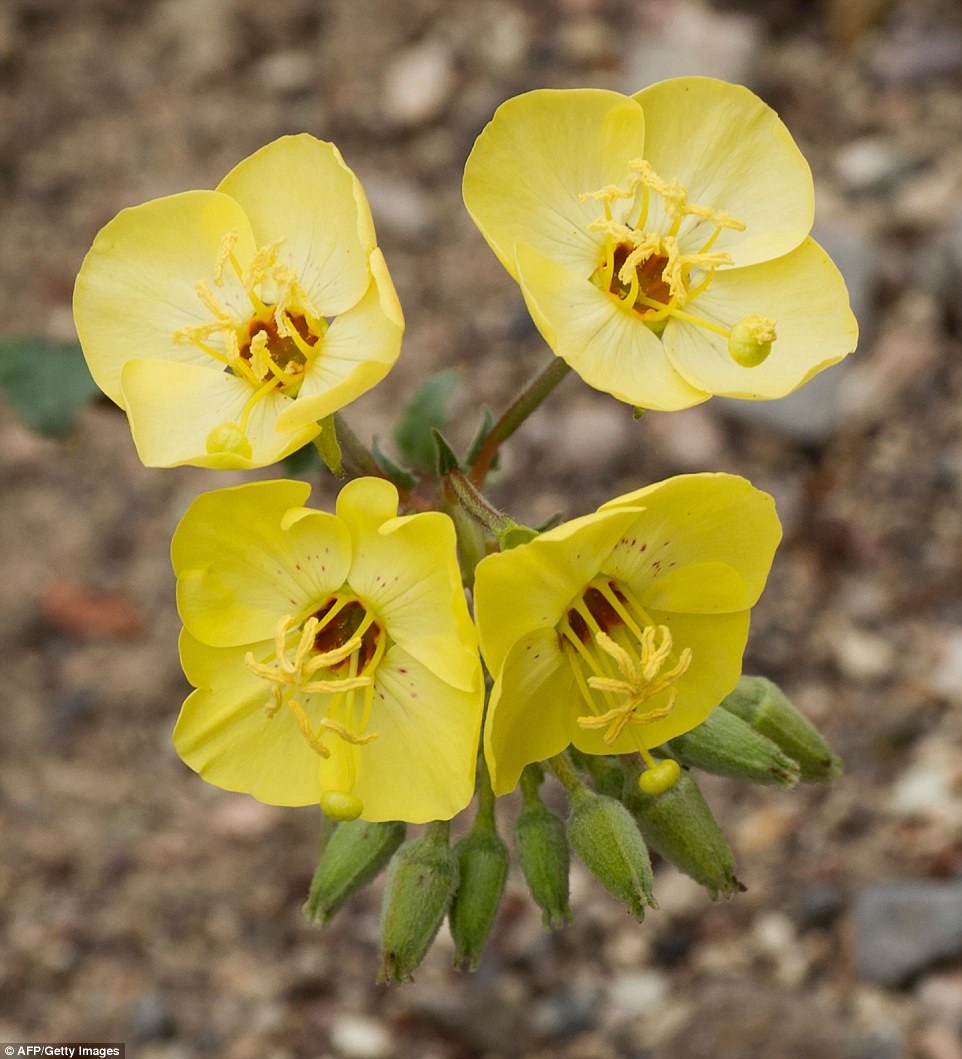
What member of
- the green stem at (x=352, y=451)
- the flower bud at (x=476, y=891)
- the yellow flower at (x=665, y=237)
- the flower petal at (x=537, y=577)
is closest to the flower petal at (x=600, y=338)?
the yellow flower at (x=665, y=237)

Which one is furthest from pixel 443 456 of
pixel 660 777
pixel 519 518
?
pixel 519 518

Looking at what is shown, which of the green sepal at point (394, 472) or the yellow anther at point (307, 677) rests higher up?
the yellow anther at point (307, 677)

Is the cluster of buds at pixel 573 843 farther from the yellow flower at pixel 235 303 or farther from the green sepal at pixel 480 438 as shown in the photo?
the yellow flower at pixel 235 303

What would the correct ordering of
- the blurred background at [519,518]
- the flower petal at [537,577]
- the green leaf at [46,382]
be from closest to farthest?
the flower petal at [537,577] < the green leaf at [46,382] < the blurred background at [519,518]

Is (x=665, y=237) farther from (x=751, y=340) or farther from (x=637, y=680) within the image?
(x=637, y=680)

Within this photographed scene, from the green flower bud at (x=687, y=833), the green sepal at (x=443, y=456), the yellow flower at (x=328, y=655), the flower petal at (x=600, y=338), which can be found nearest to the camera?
the yellow flower at (x=328, y=655)

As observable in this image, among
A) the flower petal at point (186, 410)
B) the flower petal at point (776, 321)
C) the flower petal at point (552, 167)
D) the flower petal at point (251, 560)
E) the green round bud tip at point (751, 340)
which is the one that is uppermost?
the flower petal at point (552, 167)

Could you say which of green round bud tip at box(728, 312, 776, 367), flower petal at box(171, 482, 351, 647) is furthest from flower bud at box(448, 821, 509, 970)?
green round bud tip at box(728, 312, 776, 367)

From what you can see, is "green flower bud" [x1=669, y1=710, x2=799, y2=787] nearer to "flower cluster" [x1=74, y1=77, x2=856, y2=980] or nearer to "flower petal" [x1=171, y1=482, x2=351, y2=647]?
"flower cluster" [x1=74, y1=77, x2=856, y2=980]
